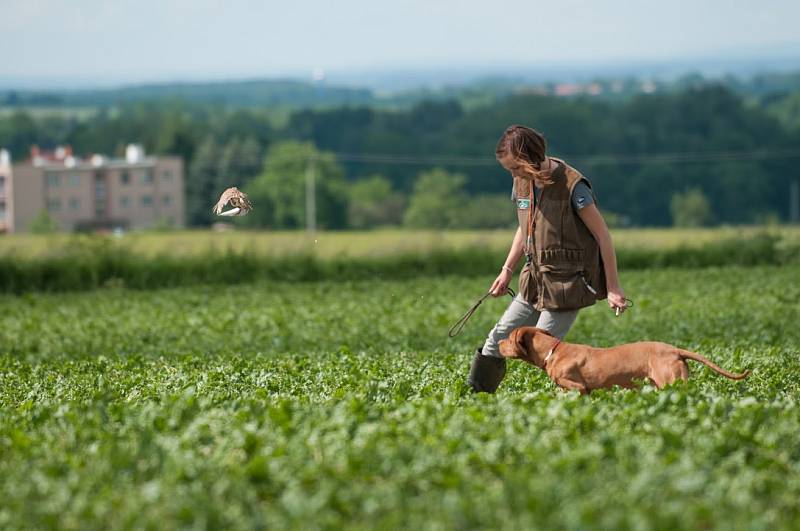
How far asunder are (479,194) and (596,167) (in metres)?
10.9

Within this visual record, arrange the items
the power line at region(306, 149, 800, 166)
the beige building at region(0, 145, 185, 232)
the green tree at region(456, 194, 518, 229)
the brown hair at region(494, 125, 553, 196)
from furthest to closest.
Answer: the beige building at region(0, 145, 185, 232), the power line at region(306, 149, 800, 166), the green tree at region(456, 194, 518, 229), the brown hair at region(494, 125, 553, 196)

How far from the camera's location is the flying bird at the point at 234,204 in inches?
420

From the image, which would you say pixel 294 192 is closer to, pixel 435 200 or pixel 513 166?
pixel 435 200

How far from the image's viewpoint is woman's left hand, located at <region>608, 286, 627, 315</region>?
915 cm

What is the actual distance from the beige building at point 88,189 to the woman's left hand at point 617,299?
3688 inches

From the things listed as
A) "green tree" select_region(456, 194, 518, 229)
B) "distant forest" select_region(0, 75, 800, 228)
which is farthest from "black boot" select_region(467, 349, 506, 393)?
"distant forest" select_region(0, 75, 800, 228)

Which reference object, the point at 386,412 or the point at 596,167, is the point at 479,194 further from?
the point at 386,412

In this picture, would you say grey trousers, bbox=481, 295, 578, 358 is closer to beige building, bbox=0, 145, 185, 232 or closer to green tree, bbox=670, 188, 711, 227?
green tree, bbox=670, 188, 711, 227

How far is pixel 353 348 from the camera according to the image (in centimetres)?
1705

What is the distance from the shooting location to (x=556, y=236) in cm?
920

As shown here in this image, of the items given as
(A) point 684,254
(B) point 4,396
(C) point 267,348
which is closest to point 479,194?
(A) point 684,254

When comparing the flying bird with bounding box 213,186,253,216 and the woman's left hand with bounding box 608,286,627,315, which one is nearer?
the woman's left hand with bounding box 608,286,627,315

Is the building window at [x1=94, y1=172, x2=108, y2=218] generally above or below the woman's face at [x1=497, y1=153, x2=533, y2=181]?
below

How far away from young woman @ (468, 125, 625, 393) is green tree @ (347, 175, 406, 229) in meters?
81.9
